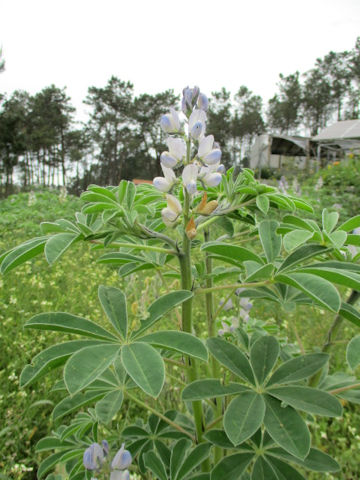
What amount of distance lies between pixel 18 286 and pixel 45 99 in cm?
3135

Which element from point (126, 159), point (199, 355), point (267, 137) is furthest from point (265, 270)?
point (126, 159)

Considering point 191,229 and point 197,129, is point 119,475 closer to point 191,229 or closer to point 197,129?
point 191,229

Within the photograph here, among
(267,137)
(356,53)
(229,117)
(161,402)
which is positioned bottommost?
(161,402)

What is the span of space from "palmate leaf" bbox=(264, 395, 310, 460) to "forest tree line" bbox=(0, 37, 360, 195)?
82.3ft

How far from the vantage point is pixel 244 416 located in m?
0.49

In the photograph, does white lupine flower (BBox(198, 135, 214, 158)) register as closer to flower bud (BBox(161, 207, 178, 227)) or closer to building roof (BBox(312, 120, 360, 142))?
flower bud (BBox(161, 207, 178, 227))

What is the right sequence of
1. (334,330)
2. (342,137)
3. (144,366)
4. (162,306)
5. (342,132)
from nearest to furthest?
1. (144,366)
2. (162,306)
3. (334,330)
4. (342,137)
5. (342,132)

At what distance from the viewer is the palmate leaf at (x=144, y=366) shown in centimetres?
40

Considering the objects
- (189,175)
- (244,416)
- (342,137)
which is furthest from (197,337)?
(342,137)

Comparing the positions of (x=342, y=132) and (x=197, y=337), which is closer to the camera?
(x=197, y=337)

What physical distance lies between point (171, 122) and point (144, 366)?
0.39 metres

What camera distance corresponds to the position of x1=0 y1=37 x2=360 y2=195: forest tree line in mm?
26531

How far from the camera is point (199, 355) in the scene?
443 millimetres

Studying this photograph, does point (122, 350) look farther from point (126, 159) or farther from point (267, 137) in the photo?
point (126, 159)
